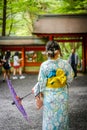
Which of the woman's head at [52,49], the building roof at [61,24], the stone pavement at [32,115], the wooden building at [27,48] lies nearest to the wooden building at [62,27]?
the building roof at [61,24]

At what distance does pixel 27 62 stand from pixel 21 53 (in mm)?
823

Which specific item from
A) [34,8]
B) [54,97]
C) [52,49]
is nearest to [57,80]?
[54,97]

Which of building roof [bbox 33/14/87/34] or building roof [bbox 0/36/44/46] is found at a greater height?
building roof [bbox 33/14/87/34]

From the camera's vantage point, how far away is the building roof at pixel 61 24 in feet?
74.3

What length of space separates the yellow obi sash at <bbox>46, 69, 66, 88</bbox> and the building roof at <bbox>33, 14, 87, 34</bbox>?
17.2m

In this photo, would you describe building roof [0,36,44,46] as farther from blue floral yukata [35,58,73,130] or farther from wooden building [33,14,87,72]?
blue floral yukata [35,58,73,130]

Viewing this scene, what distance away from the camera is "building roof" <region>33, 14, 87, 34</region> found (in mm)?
22656

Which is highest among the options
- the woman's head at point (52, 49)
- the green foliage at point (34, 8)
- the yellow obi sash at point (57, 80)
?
the green foliage at point (34, 8)

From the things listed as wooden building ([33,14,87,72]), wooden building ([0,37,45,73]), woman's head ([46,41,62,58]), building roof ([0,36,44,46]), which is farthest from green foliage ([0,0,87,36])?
woman's head ([46,41,62,58])

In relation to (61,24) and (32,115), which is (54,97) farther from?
(61,24)

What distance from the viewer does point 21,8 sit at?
88.4 ft

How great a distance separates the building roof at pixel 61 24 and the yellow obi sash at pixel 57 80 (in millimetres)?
17190

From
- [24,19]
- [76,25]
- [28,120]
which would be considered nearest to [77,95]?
[28,120]

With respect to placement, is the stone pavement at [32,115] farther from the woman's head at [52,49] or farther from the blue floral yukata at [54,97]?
the woman's head at [52,49]
